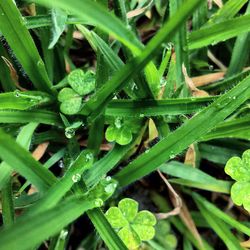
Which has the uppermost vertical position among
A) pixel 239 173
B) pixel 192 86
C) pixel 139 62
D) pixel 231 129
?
pixel 139 62

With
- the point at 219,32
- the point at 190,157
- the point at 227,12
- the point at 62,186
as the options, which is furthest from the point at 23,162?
the point at 227,12

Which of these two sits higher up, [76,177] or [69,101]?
[69,101]

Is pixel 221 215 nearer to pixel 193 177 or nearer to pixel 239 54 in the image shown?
pixel 193 177

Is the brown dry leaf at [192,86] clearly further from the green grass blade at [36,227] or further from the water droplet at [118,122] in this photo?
the green grass blade at [36,227]

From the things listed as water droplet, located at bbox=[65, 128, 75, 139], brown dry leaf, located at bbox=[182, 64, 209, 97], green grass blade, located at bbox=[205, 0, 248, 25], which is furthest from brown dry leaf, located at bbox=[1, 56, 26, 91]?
green grass blade, located at bbox=[205, 0, 248, 25]

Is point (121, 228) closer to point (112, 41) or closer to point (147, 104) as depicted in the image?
point (147, 104)
